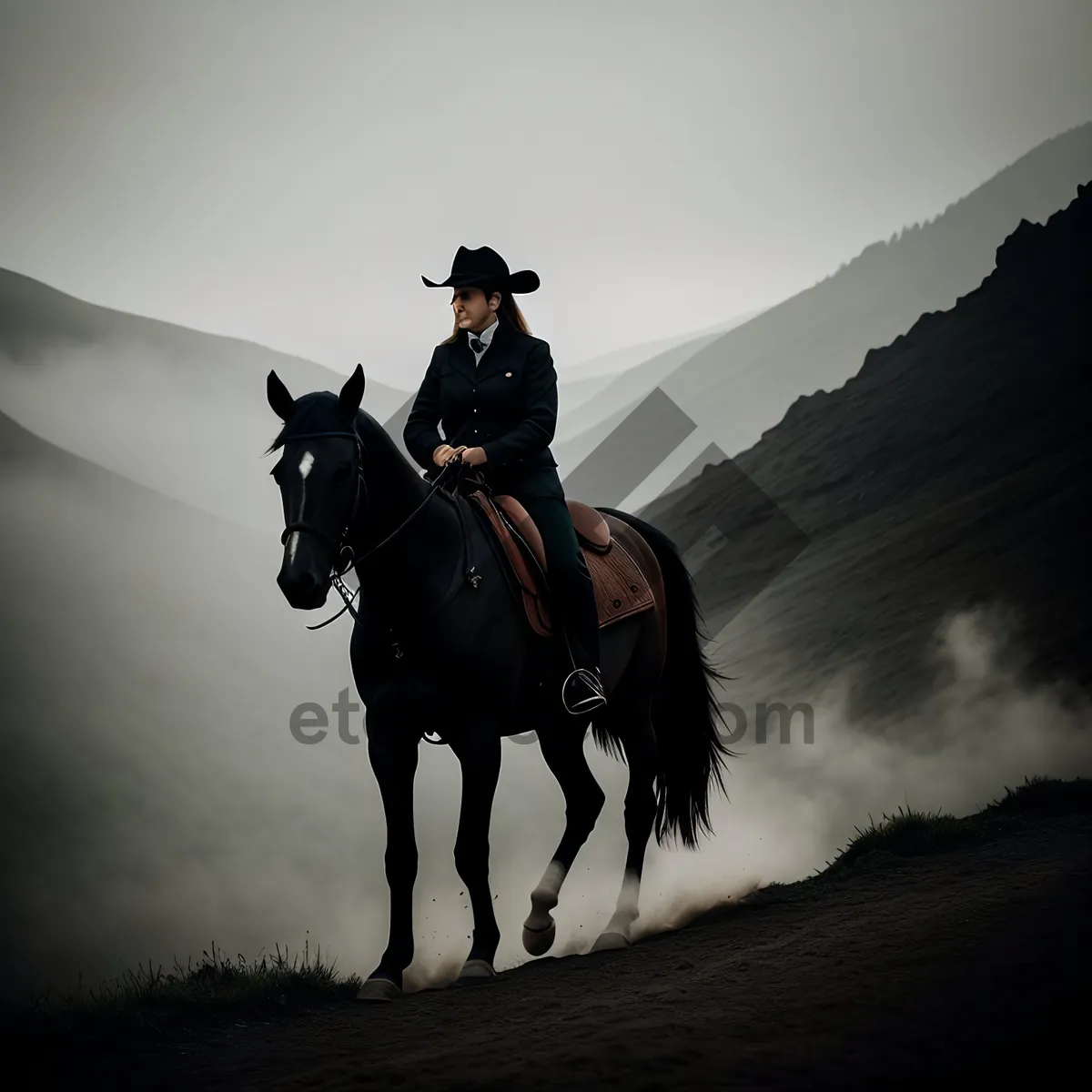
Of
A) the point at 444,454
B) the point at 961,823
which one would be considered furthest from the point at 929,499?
the point at 444,454

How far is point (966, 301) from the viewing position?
1978 cm

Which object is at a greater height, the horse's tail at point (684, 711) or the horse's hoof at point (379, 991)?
the horse's tail at point (684, 711)

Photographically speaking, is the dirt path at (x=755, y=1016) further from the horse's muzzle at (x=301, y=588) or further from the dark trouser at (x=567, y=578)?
the horse's muzzle at (x=301, y=588)

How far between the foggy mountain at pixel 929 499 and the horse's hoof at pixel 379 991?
262 inches

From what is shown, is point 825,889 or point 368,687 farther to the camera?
point 825,889

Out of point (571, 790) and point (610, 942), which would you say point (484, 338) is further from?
point (610, 942)

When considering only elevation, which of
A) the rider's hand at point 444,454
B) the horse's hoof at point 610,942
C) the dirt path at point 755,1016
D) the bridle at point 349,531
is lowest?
the dirt path at point 755,1016

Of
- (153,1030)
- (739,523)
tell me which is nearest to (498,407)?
(153,1030)

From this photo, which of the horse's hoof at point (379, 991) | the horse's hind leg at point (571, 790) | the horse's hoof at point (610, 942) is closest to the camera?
the horse's hoof at point (379, 991)

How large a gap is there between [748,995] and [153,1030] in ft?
9.63

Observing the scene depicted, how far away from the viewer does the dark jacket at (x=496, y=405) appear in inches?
285

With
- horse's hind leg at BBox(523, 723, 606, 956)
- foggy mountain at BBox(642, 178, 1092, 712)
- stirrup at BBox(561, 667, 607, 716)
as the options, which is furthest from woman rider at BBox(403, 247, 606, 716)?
foggy mountain at BBox(642, 178, 1092, 712)

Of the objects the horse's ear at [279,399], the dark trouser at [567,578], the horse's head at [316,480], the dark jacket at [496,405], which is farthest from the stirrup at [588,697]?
the horse's ear at [279,399]

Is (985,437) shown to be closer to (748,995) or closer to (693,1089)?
(748,995)
